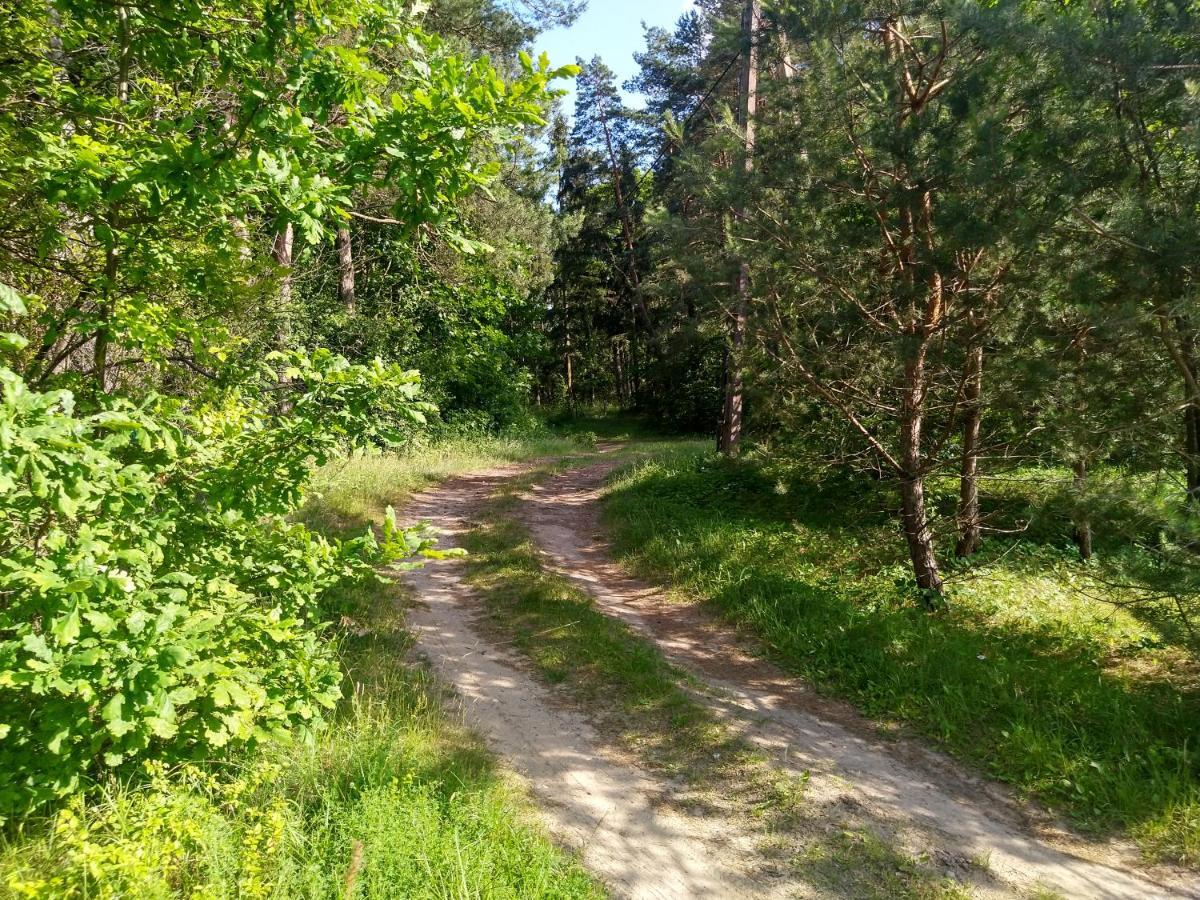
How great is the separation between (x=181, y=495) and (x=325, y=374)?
86 centimetres

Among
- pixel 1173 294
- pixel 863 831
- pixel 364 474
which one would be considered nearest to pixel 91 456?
pixel 863 831

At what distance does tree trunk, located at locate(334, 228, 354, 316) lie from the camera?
58.1ft

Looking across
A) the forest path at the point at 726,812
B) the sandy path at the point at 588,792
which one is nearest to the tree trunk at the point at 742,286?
the forest path at the point at 726,812

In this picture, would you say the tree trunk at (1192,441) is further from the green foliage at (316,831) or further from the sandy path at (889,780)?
the green foliage at (316,831)

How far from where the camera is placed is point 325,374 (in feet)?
10.1

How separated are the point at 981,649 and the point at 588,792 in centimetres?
393

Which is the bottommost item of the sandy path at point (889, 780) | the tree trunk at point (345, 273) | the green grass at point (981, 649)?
the sandy path at point (889, 780)

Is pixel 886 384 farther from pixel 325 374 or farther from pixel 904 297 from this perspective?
pixel 325 374

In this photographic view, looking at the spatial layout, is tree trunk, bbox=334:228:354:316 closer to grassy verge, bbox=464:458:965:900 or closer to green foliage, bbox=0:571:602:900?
grassy verge, bbox=464:458:965:900

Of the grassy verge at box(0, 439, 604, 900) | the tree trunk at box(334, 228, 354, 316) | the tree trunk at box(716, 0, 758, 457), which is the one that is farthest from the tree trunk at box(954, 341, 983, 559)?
the tree trunk at box(334, 228, 354, 316)

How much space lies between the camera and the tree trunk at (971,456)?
689 centimetres

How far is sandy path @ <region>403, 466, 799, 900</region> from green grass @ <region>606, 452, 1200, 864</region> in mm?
2282

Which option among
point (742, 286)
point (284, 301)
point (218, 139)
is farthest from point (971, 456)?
point (284, 301)

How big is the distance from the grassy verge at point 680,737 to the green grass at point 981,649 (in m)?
1.37
